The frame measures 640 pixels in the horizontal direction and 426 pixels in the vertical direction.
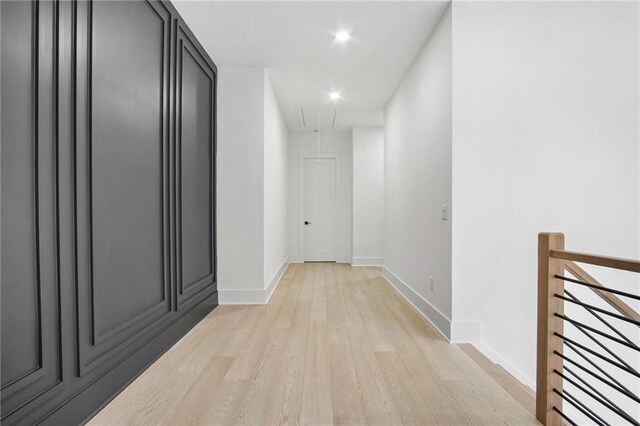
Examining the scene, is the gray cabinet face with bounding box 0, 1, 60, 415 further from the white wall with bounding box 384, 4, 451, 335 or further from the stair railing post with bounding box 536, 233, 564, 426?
the white wall with bounding box 384, 4, 451, 335

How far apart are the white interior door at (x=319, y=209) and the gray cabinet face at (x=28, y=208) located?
539 cm

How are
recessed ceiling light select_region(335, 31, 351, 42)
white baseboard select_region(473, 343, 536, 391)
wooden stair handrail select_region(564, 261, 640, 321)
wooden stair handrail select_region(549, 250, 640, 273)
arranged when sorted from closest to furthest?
1. wooden stair handrail select_region(549, 250, 640, 273)
2. wooden stair handrail select_region(564, 261, 640, 321)
3. white baseboard select_region(473, 343, 536, 391)
4. recessed ceiling light select_region(335, 31, 351, 42)

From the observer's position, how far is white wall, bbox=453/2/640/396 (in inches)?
99.1

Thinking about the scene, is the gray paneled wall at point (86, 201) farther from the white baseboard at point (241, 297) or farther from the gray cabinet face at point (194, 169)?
the white baseboard at point (241, 297)

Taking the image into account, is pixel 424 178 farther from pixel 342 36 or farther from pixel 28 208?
pixel 28 208

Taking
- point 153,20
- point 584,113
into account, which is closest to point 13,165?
point 153,20

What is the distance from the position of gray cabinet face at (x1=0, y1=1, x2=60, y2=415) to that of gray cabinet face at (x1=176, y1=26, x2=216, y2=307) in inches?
49.4

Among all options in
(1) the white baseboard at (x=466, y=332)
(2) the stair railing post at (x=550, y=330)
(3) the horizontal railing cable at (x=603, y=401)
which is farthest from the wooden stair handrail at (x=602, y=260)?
(1) the white baseboard at (x=466, y=332)

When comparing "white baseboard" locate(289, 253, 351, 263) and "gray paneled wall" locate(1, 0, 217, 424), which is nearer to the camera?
"gray paneled wall" locate(1, 0, 217, 424)

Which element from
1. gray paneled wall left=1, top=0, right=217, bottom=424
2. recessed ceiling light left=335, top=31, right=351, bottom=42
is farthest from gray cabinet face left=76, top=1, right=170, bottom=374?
recessed ceiling light left=335, top=31, right=351, bottom=42

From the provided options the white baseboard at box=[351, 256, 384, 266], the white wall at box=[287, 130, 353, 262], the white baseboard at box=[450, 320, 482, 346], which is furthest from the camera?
the white wall at box=[287, 130, 353, 262]

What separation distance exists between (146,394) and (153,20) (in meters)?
2.31

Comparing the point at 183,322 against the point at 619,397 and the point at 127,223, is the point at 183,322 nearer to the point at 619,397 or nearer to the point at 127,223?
the point at 127,223

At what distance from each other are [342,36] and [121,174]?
214 centimetres
